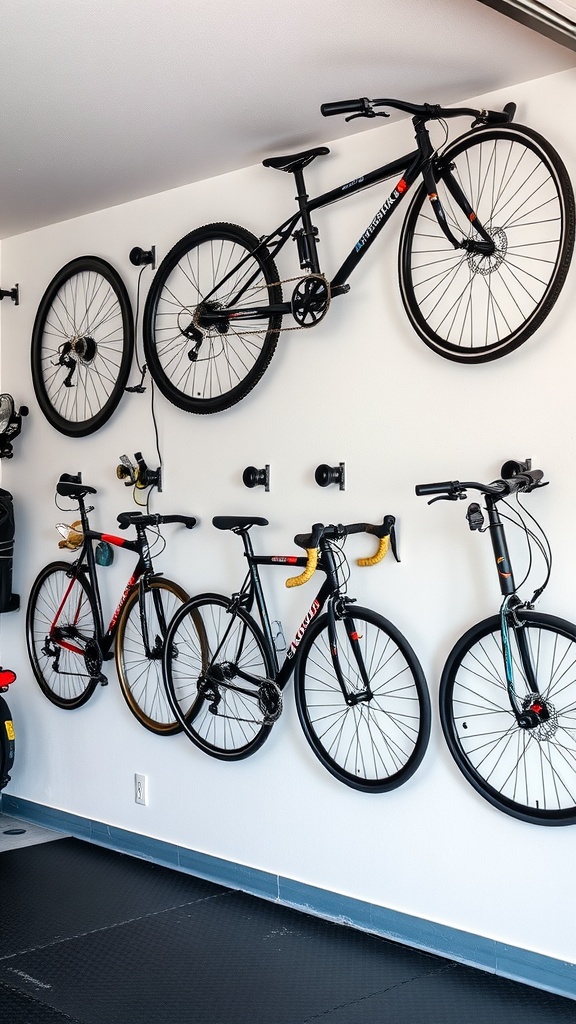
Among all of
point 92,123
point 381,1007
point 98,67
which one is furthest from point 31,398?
point 381,1007

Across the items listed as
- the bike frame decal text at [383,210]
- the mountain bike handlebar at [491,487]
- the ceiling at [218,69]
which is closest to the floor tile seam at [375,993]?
the mountain bike handlebar at [491,487]

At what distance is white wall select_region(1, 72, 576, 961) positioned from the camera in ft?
9.21

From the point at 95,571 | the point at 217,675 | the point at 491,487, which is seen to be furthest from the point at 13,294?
the point at 491,487

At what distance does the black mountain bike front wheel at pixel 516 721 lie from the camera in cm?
271

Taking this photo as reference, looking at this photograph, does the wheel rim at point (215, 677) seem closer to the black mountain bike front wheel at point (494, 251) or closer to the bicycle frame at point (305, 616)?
the bicycle frame at point (305, 616)

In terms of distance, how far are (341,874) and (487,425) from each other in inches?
63.4

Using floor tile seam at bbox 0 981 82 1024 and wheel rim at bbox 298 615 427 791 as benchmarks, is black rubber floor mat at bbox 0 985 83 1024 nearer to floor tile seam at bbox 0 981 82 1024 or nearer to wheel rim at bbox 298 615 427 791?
floor tile seam at bbox 0 981 82 1024

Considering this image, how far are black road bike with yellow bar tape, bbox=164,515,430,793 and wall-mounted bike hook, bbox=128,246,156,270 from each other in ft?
3.99

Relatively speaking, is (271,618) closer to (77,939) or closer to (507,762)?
(507,762)

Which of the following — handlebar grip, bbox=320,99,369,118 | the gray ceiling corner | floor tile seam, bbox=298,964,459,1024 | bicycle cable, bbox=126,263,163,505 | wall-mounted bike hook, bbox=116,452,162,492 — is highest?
handlebar grip, bbox=320,99,369,118

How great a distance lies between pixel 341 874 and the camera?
129 inches

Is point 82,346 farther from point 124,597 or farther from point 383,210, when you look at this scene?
point 383,210

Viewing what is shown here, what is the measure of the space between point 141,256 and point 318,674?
73.8 inches

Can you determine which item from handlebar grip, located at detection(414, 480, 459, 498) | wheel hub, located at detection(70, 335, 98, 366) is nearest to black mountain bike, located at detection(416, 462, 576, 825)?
handlebar grip, located at detection(414, 480, 459, 498)
